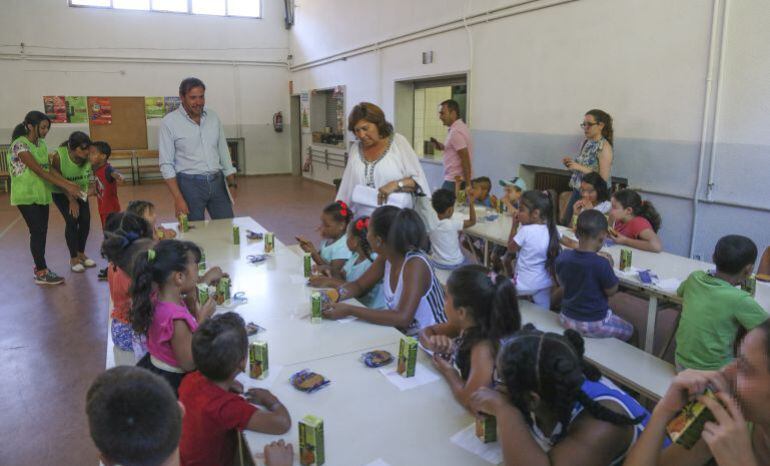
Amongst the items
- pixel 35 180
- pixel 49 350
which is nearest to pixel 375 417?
pixel 49 350

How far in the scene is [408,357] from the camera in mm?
1837

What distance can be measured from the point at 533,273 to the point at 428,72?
527cm

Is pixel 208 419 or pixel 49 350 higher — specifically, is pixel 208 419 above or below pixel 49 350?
above

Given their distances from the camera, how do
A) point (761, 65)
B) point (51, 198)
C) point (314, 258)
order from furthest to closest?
point (51, 198)
point (761, 65)
point (314, 258)

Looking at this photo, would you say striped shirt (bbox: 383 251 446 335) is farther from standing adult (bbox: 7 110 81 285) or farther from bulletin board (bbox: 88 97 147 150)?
bulletin board (bbox: 88 97 147 150)

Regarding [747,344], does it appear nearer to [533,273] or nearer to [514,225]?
[533,273]

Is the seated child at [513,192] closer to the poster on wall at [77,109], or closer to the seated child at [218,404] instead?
the seated child at [218,404]

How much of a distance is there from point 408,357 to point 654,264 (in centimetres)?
234

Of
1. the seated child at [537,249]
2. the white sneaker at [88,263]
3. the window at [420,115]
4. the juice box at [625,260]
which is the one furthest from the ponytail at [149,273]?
the window at [420,115]

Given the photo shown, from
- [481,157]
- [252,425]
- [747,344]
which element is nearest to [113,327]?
[252,425]

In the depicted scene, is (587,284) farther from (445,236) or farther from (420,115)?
(420,115)

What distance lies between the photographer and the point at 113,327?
7.80 ft

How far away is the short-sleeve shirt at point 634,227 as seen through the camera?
3.92 meters

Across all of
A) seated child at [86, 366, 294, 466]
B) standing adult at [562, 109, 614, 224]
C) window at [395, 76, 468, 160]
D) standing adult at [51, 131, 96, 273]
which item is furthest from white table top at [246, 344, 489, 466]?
window at [395, 76, 468, 160]
